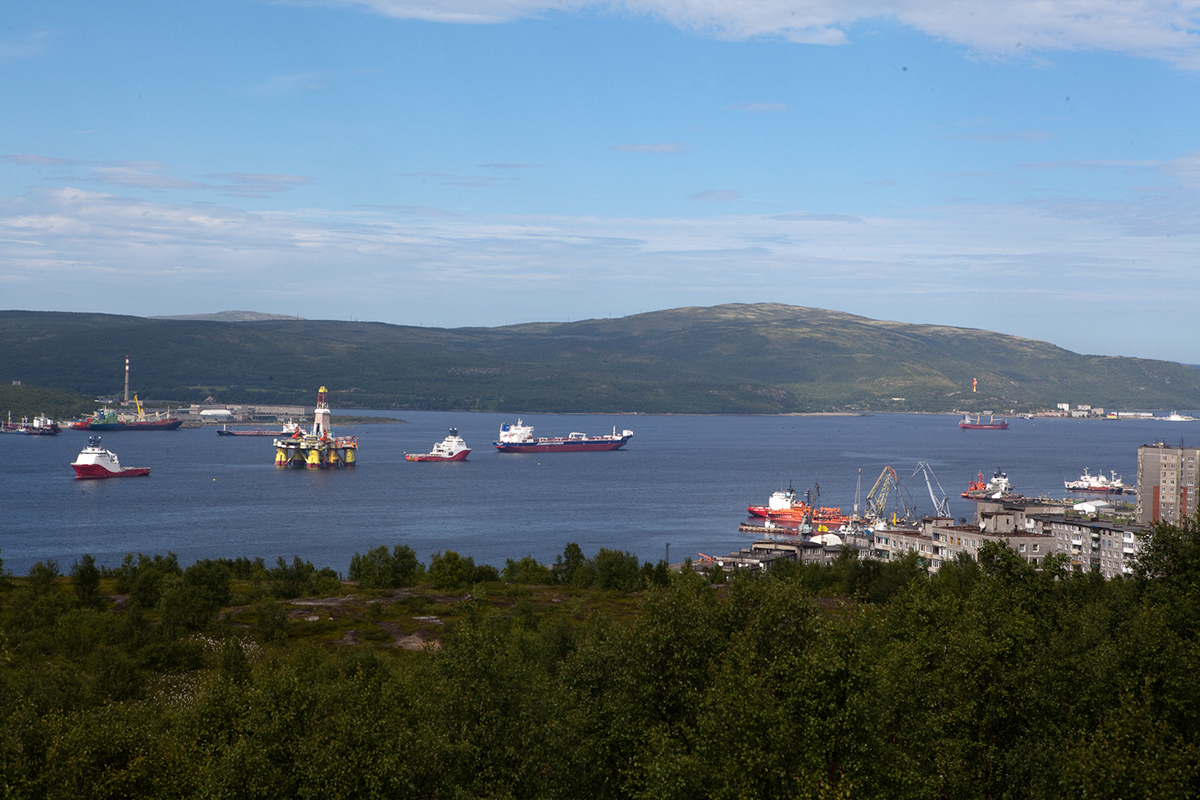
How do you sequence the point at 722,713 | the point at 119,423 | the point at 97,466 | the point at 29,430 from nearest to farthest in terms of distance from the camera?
the point at 722,713 < the point at 97,466 < the point at 29,430 < the point at 119,423

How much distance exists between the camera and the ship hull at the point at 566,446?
162000 millimetres

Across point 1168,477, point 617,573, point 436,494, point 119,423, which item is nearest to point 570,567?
point 617,573

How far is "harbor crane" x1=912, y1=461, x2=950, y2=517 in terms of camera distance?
310 feet

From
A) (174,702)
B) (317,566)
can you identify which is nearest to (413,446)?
(317,566)

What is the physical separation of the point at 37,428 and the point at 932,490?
151m

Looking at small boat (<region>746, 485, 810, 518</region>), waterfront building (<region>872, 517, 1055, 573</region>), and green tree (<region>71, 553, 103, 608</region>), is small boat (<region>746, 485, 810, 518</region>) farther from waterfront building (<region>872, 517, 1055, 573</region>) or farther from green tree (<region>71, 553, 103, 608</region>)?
green tree (<region>71, 553, 103, 608</region>)

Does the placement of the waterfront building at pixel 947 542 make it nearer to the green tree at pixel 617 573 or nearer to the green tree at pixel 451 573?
the green tree at pixel 617 573

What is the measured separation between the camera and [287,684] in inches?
708

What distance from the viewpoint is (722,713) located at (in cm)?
1599

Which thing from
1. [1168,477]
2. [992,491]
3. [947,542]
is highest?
[1168,477]

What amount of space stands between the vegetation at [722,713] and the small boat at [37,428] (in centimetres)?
16953

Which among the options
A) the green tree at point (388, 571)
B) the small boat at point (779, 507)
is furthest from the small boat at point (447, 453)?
the green tree at point (388, 571)

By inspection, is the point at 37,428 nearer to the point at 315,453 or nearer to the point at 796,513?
the point at 315,453

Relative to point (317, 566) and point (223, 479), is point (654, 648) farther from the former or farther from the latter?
point (223, 479)
